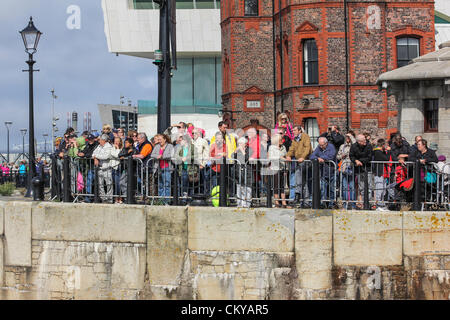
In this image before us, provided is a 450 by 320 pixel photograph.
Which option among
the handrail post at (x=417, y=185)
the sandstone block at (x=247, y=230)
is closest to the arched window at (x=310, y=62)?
the handrail post at (x=417, y=185)

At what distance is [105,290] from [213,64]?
4413 centimetres

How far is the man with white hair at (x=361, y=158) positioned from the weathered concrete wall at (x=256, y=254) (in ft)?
4.01

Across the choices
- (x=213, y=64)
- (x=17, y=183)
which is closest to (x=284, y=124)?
(x=17, y=183)

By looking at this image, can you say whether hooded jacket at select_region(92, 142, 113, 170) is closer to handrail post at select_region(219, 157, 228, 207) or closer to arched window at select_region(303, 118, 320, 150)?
handrail post at select_region(219, 157, 228, 207)

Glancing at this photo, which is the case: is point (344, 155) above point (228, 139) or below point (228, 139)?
below

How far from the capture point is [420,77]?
1638 cm

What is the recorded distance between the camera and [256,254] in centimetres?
1228

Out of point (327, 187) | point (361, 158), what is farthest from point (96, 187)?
point (361, 158)

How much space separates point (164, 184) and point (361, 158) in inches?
141

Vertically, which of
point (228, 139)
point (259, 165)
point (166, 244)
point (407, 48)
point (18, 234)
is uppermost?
point (407, 48)

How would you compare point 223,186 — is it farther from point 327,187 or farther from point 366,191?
point 366,191

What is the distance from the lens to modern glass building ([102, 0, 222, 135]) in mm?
55156

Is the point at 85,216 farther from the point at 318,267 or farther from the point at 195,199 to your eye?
the point at 318,267

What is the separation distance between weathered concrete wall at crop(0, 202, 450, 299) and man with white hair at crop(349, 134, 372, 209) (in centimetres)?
122
